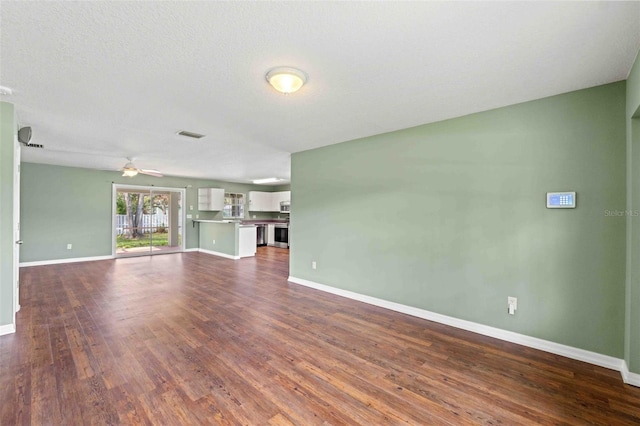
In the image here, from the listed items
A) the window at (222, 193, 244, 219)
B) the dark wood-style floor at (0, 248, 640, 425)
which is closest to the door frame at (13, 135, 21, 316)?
the dark wood-style floor at (0, 248, 640, 425)

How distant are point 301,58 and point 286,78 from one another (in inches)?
8.6

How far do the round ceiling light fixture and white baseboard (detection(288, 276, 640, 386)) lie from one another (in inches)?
115

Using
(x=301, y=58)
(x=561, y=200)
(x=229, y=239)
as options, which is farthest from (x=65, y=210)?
(x=561, y=200)

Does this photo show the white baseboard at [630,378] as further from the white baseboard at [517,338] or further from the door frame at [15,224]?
the door frame at [15,224]

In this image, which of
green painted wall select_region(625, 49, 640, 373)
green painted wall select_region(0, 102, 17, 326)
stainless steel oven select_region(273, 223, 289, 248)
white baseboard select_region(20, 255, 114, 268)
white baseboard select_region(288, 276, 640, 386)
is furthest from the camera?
stainless steel oven select_region(273, 223, 289, 248)

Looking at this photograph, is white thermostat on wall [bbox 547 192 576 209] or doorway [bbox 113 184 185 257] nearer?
white thermostat on wall [bbox 547 192 576 209]

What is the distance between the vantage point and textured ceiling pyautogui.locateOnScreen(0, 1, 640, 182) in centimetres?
156

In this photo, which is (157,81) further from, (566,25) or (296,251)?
(296,251)

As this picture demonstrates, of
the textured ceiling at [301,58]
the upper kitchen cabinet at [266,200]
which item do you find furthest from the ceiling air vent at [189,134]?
the upper kitchen cabinet at [266,200]

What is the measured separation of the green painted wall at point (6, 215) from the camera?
288cm

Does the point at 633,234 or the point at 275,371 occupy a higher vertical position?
the point at 633,234

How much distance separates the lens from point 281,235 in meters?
10.2

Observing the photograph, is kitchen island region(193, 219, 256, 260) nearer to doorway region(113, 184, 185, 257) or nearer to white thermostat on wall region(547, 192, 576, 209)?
doorway region(113, 184, 185, 257)

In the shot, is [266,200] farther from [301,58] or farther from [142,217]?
[301,58]
